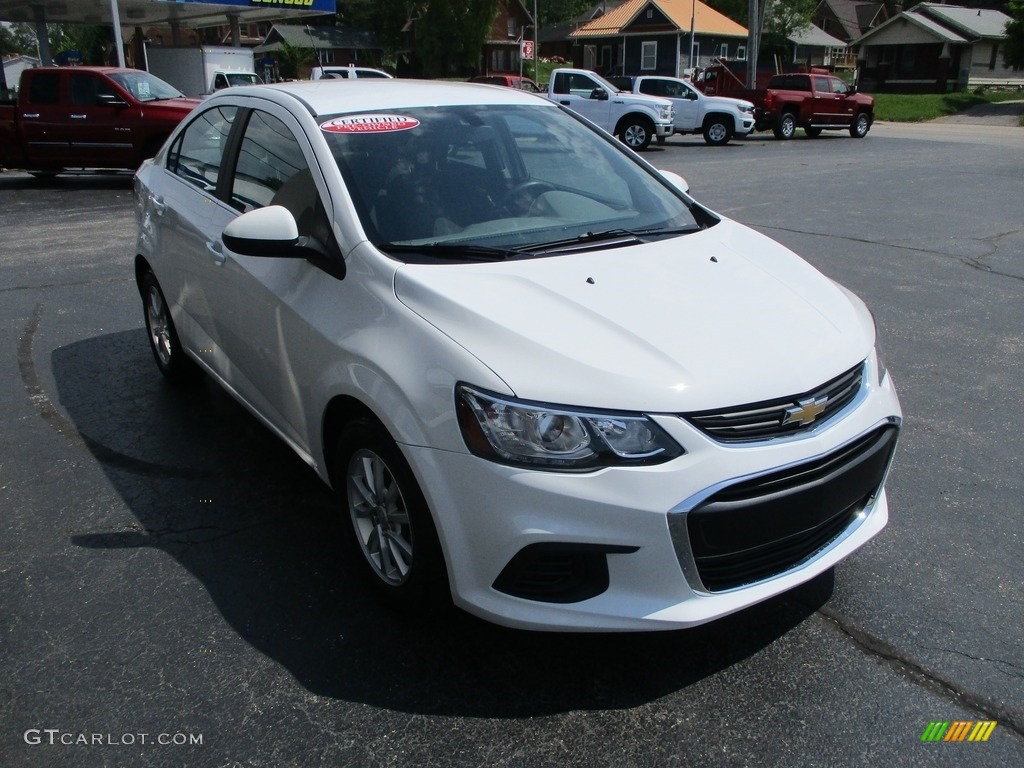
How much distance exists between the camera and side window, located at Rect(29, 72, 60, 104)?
15492mm

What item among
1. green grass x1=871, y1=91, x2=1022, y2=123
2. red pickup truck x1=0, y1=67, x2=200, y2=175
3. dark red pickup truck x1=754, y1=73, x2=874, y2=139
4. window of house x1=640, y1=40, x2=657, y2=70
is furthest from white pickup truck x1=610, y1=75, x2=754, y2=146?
window of house x1=640, y1=40, x2=657, y2=70

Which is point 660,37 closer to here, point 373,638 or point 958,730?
point 373,638

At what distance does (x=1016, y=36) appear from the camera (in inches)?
1959

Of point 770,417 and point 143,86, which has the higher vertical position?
point 143,86

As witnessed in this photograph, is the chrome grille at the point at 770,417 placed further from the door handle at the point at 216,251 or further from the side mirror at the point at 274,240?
the door handle at the point at 216,251

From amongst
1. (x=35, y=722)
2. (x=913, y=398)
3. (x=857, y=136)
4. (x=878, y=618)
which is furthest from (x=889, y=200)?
(x=857, y=136)

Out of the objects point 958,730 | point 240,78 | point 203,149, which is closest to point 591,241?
point 958,730

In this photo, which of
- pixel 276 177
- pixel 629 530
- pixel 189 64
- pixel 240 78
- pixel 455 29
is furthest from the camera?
pixel 455 29

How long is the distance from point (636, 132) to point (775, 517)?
70.4 ft

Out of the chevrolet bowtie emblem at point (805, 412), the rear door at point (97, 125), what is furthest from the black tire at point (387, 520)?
the rear door at point (97, 125)

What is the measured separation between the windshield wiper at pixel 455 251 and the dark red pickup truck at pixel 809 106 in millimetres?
25975

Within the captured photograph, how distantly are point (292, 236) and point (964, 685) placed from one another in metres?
2.65

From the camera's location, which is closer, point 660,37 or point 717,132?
point 717,132

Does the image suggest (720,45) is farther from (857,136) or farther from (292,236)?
(292,236)
